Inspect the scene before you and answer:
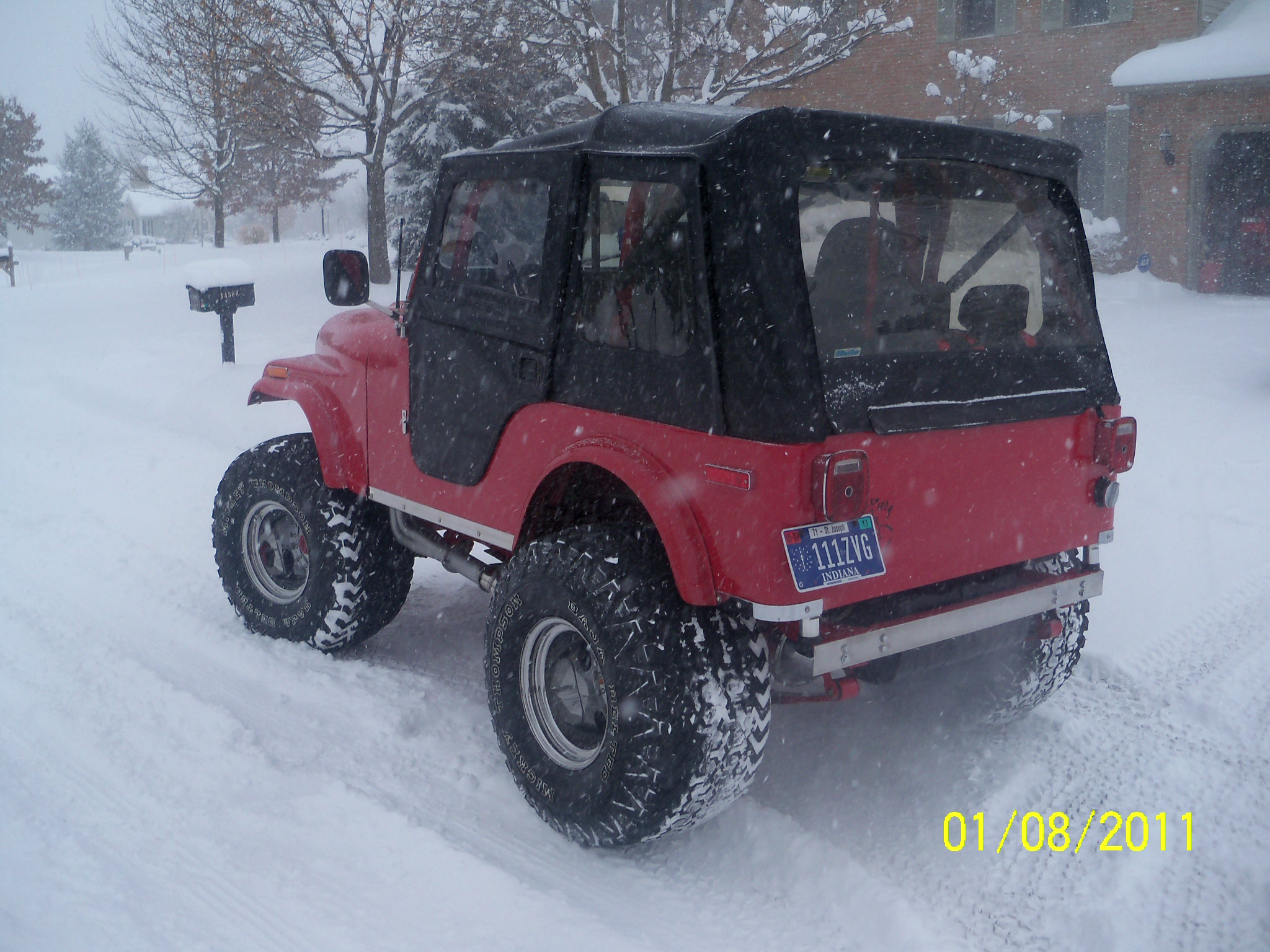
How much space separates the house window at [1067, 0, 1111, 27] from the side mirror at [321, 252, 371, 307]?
19.2 meters

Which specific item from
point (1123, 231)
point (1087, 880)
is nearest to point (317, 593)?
point (1087, 880)

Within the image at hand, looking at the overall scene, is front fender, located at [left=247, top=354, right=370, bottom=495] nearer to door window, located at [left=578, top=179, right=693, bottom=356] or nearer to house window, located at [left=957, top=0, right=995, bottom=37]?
Answer: door window, located at [left=578, top=179, right=693, bottom=356]

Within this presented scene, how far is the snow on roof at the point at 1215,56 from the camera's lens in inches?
642

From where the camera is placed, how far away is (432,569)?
234 inches

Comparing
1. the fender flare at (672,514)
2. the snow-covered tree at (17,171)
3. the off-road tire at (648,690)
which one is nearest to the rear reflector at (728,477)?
the fender flare at (672,514)

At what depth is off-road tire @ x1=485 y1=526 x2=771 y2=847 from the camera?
9.22ft

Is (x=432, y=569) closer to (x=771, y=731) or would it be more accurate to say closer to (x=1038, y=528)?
(x=771, y=731)

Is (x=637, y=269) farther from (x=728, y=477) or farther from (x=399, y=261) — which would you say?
(x=399, y=261)

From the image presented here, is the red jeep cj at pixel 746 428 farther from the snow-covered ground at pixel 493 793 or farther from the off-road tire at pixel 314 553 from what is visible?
the off-road tire at pixel 314 553

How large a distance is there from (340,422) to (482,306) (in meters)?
1.07

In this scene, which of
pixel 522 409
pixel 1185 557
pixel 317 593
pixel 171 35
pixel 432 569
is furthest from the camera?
pixel 171 35

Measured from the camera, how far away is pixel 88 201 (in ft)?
186

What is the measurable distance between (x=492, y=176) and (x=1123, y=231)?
717 inches
